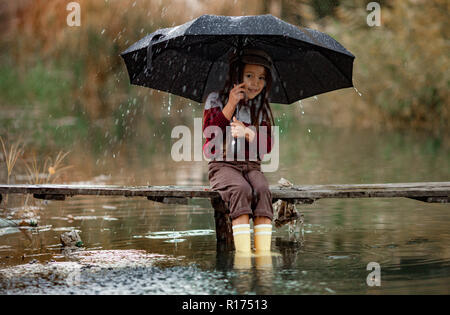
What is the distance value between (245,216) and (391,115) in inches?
555

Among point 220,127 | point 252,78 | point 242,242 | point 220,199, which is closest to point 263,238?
point 242,242

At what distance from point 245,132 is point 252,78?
39 centimetres

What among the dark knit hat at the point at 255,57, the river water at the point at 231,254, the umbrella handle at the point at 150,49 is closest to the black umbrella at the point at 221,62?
the umbrella handle at the point at 150,49

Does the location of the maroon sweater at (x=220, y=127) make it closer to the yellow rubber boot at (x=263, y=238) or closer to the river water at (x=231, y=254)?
the yellow rubber boot at (x=263, y=238)

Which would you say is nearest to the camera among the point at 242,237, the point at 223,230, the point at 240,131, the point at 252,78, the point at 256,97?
the point at 242,237

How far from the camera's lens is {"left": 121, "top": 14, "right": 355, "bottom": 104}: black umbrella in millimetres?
5203

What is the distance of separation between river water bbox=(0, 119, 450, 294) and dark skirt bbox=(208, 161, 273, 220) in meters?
0.32

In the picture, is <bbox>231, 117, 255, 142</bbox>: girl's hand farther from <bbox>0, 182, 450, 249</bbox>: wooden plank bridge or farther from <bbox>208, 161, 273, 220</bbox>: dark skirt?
<bbox>0, 182, 450, 249</bbox>: wooden plank bridge

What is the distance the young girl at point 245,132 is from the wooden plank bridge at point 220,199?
0.21 metres

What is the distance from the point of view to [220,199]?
17.3 ft

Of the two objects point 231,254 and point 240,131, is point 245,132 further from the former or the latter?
point 231,254

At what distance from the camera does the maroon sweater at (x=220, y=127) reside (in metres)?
5.13
